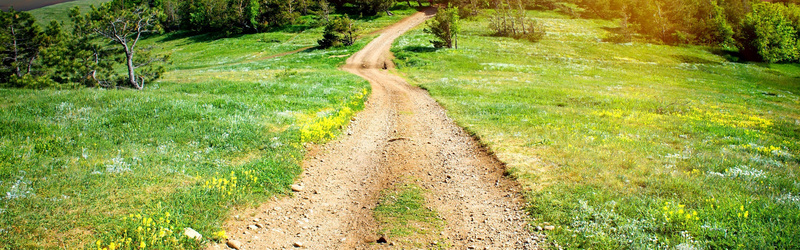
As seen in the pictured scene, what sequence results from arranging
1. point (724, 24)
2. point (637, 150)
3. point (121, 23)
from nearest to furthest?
1. point (637, 150)
2. point (121, 23)
3. point (724, 24)

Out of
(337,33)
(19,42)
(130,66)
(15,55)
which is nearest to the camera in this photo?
(130,66)

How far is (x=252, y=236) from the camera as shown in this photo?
7.52 metres

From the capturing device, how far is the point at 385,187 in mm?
10000

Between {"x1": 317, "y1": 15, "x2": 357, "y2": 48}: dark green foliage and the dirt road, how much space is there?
38.6m

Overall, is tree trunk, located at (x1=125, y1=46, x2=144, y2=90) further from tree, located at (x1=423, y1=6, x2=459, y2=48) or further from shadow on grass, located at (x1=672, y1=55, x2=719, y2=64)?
shadow on grass, located at (x1=672, y1=55, x2=719, y2=64)

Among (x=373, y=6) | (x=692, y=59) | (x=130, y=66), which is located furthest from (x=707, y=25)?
(x=130, y=66)

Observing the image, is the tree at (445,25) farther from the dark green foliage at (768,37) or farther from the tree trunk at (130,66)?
the dark green foliage at (768,37)

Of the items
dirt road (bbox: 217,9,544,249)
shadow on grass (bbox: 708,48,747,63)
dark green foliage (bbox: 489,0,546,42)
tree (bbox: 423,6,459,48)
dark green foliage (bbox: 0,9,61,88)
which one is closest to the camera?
dirt road (bbox: 217,9,544,249)

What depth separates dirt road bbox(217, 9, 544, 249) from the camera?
7602 mm

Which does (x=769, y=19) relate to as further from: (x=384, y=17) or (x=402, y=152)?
(x=402, y=152)

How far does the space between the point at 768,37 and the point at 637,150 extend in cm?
6725

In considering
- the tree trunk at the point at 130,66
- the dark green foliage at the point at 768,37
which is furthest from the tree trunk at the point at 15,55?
the dark green foliage at the point at 768,37

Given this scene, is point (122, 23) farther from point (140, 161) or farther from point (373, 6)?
point (373, 6)

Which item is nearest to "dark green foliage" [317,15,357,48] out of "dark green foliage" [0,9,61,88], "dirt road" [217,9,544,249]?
"dark green foliage" [0,9,61,88]
